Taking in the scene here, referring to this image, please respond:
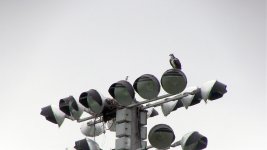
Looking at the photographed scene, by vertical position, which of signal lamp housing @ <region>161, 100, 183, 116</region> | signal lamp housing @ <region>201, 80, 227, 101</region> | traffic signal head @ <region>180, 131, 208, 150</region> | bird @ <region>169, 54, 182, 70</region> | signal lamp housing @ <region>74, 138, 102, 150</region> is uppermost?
bird @ <region>169, 54, 182, 70</region>

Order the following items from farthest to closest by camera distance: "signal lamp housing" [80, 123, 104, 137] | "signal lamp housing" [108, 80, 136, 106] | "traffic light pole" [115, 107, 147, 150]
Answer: "signal lamp housing" [80, 123, 104, 137]
"traffic light pole" [115, 107, 147, 150]
"signal lamp housing" [108, 80, 136, 106]

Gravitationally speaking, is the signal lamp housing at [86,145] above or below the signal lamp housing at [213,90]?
below

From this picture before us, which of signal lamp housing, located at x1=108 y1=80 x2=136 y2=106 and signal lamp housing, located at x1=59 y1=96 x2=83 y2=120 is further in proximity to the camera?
signal lamp housing, located at x1=59 y1=96 x2=83 y2=120

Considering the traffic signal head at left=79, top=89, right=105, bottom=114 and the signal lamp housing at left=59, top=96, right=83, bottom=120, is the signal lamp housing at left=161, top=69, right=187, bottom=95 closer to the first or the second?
the traffic signal head at left=79, top=89, right=105, bottom=114

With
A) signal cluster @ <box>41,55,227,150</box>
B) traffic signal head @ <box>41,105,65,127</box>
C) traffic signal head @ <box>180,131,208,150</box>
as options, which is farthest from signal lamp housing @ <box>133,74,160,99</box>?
traffic signal head @ <box>41,105,65,127</box>

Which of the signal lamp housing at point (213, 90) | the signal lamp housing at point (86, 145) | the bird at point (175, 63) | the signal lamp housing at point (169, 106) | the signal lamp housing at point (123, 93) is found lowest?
the signal lamp housing at point (86, 145)

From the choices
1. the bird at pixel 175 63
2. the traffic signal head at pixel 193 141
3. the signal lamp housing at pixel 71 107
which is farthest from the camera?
the signal lamp housing at pixel 71 107

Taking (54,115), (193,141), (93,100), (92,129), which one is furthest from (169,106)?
(54,115)

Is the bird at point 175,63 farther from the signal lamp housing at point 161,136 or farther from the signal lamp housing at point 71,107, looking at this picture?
the signal lamp housing at point 71,107

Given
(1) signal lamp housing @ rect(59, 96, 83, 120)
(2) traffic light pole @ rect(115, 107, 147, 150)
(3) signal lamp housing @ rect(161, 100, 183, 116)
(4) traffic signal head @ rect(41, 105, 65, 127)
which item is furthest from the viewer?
(4) traffic signal head @ rect(41, 105, 65, 127)

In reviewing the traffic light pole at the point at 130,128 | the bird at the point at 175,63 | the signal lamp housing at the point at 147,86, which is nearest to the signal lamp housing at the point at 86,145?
the traffic light pole at the point at 130,128

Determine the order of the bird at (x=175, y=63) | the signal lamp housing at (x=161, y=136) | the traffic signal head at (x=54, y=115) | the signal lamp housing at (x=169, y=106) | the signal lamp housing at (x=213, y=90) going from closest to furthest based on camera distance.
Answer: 1. the signal lamp housing at (x=213, y=90)
2. the signal lamp housing at (x=161, y=136)
3. the bird at (x=175, y=63)
4. the signal lamp housing at (x=169, y=106)
5. the traffic signal head at (x=54, y=115)

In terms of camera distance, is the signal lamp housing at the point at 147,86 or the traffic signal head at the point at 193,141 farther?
the signal lamp housing at the point at 147,86

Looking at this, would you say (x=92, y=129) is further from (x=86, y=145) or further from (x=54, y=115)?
(x=86, y=145)
